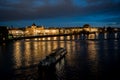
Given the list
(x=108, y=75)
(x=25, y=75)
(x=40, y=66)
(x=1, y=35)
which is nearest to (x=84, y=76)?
(x=108, y=75)

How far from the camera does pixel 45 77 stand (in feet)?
87.4

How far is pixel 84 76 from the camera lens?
91.4 feet

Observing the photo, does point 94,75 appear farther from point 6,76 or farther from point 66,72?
point 6,76

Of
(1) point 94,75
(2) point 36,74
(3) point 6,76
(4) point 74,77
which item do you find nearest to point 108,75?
(1) point 94,75

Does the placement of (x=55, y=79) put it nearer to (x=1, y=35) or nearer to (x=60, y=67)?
(x=60, y=67)

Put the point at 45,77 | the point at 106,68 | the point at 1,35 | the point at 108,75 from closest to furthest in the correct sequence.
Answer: the point at 45,77 → the point at 108,75 → the point at 106,68 → the point at 1,35

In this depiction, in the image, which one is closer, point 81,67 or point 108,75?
point 108,75

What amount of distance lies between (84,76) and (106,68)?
6.44 metres

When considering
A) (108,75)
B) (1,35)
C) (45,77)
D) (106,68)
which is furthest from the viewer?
(1,35)

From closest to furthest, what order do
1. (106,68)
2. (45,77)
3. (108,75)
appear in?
(45,77)
(108,75)
(106,68)

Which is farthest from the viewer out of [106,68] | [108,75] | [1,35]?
[1,35]

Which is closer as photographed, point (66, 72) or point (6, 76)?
point (6, 76)

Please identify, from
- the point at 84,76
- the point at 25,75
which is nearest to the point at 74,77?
the point at 84,76

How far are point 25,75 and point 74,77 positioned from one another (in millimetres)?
5874
